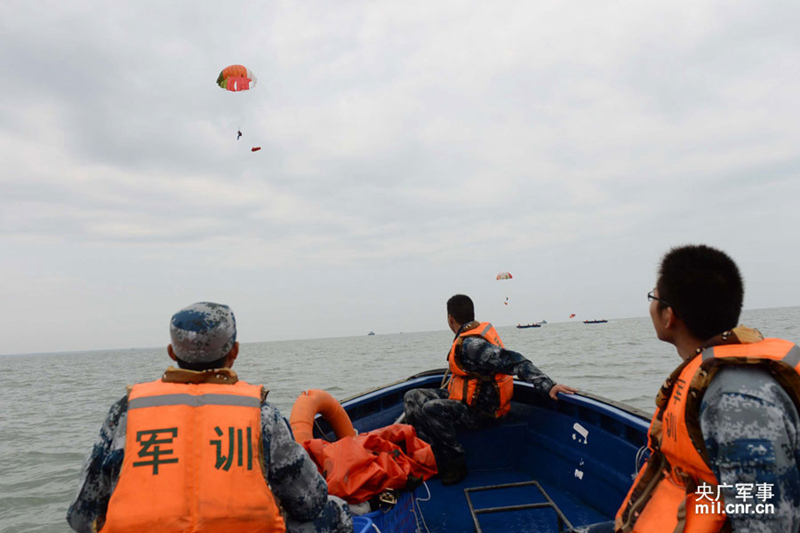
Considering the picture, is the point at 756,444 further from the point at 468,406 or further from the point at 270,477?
the point at 468,406

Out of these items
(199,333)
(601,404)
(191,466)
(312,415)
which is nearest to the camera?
(191,466)

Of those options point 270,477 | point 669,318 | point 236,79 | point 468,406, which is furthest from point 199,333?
point 236,79

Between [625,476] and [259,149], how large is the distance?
43.3 ft

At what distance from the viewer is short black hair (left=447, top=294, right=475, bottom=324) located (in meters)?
4.84

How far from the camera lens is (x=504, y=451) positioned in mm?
5125

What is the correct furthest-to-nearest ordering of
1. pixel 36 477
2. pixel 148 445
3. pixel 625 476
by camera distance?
pixel 36 477 < pixel 625 476 < pixel 148 445

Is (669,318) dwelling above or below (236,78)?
below

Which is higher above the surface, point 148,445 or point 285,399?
point 148,445

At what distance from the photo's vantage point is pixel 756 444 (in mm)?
1290

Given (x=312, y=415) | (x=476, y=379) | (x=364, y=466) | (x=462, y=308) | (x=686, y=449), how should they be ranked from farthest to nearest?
(x=462, y=308) < (x=476, y=379) < (x=312, y=415) < (x=364, y=466) < (x=686, y=449)

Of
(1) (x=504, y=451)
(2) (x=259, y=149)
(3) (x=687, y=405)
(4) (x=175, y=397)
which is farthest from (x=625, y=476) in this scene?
(2) (x=259, y=149)

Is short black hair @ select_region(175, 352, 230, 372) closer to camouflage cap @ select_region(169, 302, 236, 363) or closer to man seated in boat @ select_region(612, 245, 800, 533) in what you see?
camouflage cap @ select_region(169, 302, 236, 363)

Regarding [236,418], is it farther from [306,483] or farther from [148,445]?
[306,483]

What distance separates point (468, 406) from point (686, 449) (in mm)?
3261
